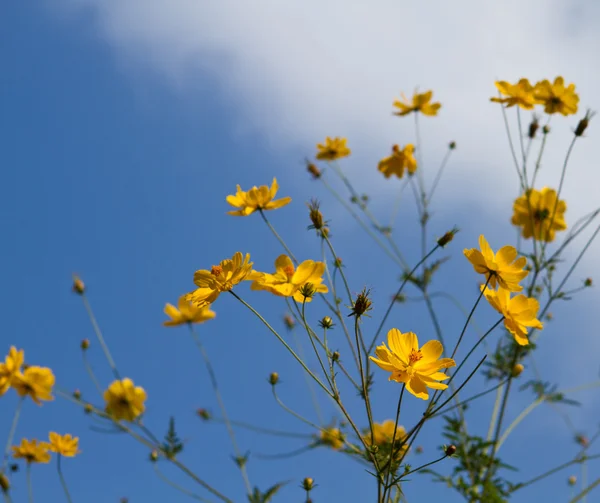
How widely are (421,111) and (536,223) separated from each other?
132 cm

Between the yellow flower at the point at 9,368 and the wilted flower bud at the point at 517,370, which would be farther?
the yellow flower at the point at 9,368

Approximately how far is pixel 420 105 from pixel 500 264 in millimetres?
2671

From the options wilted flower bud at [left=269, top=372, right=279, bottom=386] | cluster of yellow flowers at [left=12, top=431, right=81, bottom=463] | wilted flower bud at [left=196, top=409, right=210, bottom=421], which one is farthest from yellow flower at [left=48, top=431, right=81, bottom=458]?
wilted flower bud at [left=269, top=372, right=279, bottom=386]

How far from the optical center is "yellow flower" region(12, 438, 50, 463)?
11.3 ft

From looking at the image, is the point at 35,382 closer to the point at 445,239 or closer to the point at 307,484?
the point at 307,484

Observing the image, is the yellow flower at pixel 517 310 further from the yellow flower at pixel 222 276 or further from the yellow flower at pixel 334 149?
the yellow flower at pixel 334 149

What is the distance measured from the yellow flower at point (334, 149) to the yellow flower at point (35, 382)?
2.41 meters

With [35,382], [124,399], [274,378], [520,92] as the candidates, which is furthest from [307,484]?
[520,92]

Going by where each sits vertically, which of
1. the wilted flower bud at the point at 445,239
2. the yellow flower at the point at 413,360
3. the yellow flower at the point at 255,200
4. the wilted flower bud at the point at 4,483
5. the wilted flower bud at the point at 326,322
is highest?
the yellow flower at the point at 255,200

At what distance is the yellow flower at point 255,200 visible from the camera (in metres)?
2.58

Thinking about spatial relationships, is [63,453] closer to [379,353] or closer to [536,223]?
[379,353]

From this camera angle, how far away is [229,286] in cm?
184

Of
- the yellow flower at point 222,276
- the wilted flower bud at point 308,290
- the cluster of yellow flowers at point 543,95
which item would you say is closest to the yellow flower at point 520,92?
the cluster of yellow flowers at point 543,95

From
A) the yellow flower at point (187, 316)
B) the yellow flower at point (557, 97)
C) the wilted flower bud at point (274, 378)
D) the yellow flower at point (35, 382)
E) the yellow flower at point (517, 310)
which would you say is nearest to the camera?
the yellow flower at point (517, 310)
